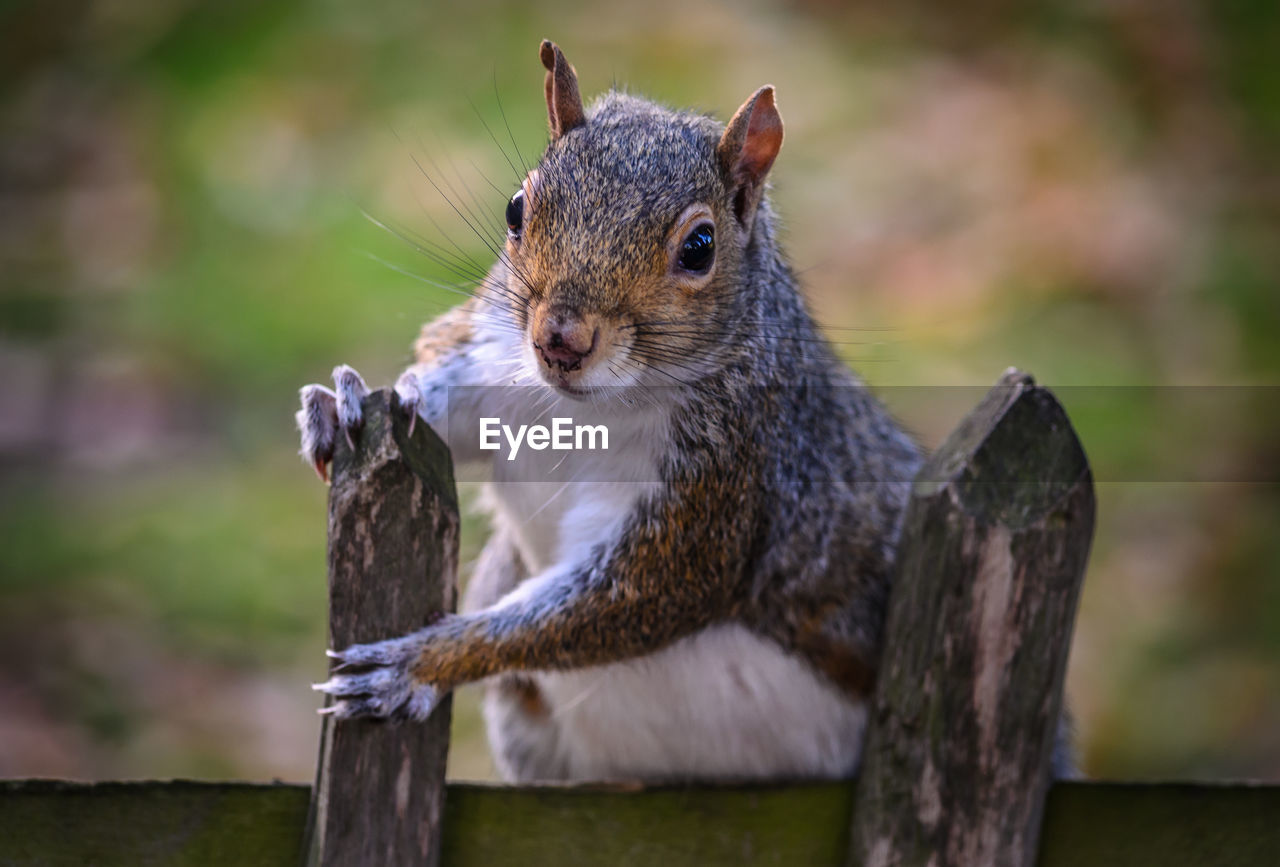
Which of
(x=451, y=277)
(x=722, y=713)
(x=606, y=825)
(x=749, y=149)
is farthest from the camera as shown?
(x=451, y=277)

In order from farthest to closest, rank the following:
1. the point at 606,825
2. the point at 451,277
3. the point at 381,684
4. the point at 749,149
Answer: the point at 451,277, the point at 749,149, the point at 606,825, the point at 381,684

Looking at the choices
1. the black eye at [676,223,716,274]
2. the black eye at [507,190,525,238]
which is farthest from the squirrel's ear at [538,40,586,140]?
the black eye at [676,223,716,274]

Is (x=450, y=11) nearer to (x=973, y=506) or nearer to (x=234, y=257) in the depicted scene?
(x=234, y=257)

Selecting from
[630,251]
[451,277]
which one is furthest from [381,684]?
[451,277]

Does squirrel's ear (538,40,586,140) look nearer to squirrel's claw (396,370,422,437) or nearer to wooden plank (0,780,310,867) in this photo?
squirrel's claw (396,370,422,437)

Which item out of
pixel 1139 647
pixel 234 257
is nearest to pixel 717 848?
pixel 1139 647

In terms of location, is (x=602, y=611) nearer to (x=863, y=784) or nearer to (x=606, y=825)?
(x=606, y=825)

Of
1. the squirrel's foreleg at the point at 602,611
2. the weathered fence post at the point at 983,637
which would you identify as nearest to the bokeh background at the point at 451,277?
the squirrel's foreleg at the point at 602,611
